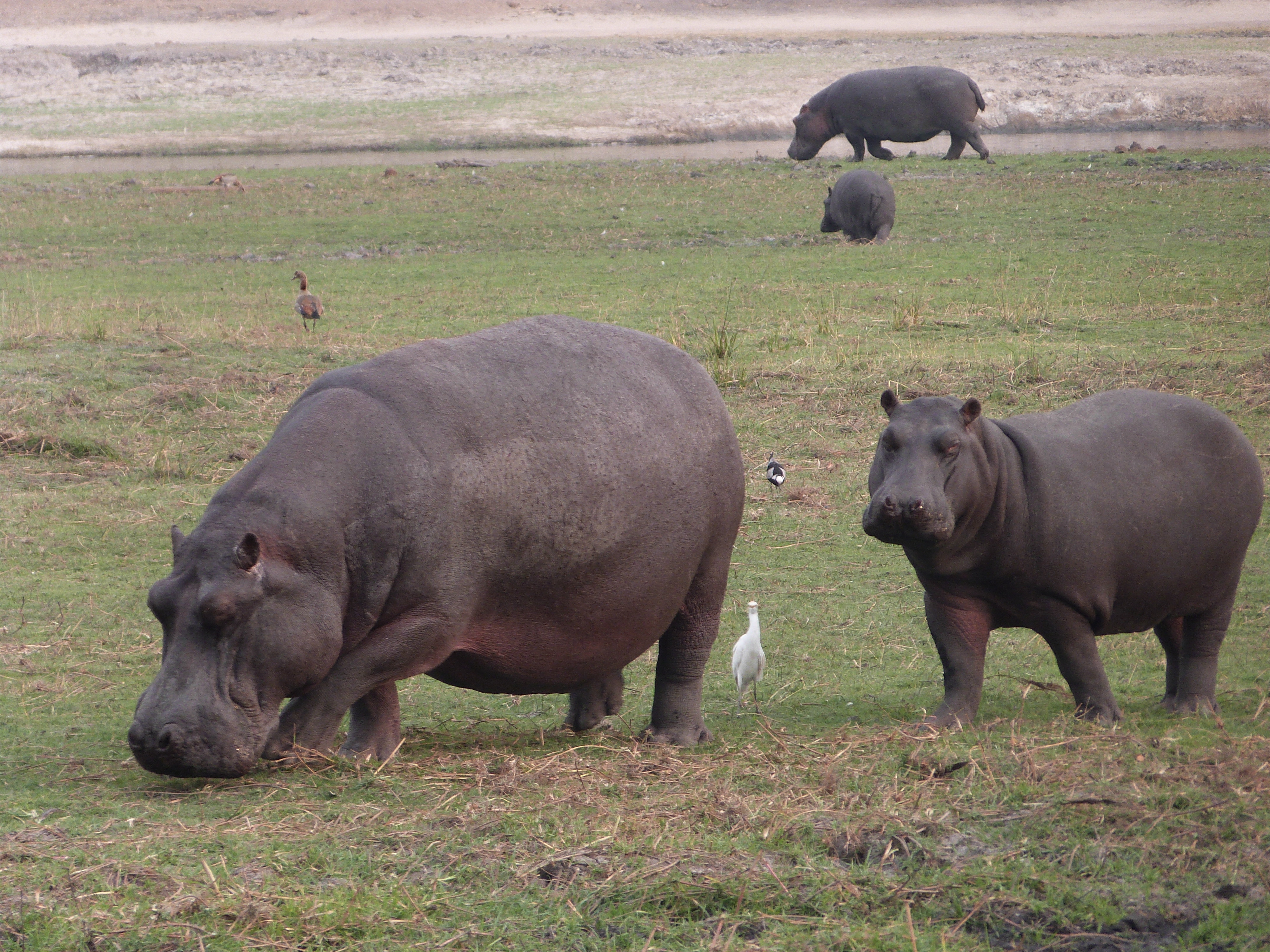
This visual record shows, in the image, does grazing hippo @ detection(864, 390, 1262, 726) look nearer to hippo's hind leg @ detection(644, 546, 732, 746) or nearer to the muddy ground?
hippo's hind leg @ detection(644, 546, 732, 746)

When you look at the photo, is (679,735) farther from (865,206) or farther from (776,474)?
(865,206)

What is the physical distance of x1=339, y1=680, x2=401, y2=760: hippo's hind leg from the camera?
4555 mm

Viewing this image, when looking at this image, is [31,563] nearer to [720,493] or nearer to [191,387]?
[191,387]

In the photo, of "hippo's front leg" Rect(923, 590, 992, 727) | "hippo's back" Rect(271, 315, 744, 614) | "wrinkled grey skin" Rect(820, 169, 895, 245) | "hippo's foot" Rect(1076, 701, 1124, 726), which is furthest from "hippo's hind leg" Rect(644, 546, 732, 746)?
"wrinkled grey skin" Rect(820, 169, 895, 245)

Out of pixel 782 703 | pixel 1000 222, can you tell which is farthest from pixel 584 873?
pixel 1000 222

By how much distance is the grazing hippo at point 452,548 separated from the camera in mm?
4102

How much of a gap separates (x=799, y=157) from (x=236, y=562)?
2536cm

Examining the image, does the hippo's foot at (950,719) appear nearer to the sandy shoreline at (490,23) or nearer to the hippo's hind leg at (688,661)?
the hippo's hind leg at (688,661)

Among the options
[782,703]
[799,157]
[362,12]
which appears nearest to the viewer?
[782,703]

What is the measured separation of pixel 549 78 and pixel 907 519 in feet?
137

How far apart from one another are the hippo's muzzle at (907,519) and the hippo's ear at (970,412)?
39 cm

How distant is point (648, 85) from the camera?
42094 mm

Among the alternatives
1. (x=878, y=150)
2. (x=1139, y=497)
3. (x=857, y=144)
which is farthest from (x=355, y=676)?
(x=857, y=144)

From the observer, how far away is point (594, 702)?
5191 mm
